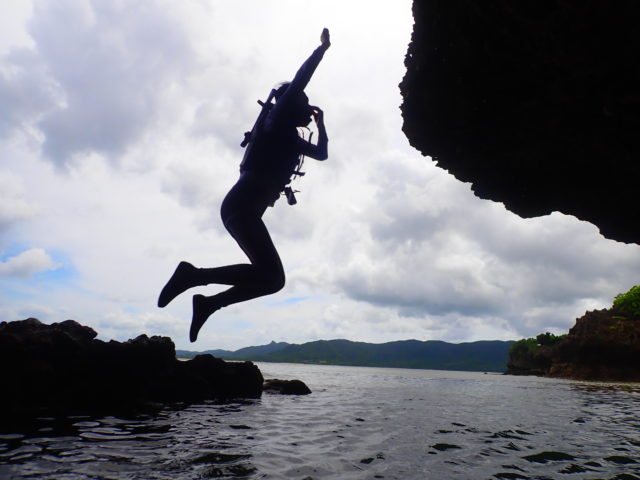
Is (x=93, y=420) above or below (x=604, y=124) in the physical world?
below

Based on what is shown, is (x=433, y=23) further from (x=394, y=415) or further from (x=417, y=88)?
(x=394, y=415)

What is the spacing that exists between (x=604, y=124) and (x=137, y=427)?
33.1 ft

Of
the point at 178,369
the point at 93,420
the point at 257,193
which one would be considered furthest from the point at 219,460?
the point at 178,369

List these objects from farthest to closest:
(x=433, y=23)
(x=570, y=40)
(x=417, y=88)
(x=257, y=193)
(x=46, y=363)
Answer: (x=46, y=363)
(x=417, y=88)
(x=433, y=23)
(x=257, y=193)
(x=570, y=40)

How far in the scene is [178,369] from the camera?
49.1 ft

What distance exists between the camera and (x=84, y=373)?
11.7 meters

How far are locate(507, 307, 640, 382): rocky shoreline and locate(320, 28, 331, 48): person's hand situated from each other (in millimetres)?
61090

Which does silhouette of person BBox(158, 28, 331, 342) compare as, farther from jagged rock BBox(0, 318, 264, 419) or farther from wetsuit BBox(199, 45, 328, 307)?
jagged rock BBox(0, 318, 264, 419)

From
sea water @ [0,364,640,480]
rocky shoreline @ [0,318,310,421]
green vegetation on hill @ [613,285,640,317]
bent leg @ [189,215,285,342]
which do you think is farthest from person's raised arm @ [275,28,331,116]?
green vegetation on hill @ [613,285,640,317]

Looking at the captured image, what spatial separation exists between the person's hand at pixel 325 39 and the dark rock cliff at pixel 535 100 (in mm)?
1525

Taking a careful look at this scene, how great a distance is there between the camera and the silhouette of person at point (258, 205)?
14.7 ft

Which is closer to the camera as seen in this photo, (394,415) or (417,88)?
(417,88)

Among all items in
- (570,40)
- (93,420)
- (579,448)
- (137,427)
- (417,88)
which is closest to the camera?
(570,40)

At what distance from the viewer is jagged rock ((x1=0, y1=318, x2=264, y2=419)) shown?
33.0 ft
